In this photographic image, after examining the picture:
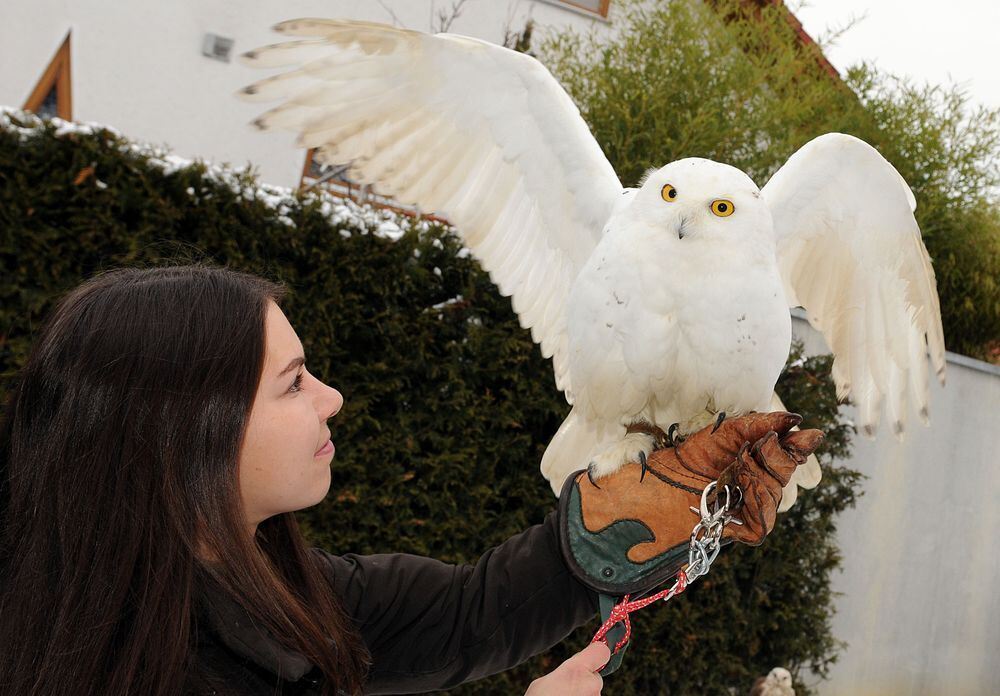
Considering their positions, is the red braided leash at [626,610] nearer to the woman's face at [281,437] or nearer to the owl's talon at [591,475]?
the owl's talon at [591,475]

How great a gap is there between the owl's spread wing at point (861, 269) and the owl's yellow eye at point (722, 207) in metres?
0.34

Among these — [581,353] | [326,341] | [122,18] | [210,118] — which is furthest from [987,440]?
[122,18]

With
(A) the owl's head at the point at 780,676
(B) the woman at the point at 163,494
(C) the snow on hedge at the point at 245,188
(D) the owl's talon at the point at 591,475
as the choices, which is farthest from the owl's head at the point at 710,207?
(A) the owl's head at the point at 780,676

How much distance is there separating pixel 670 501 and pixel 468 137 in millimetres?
892

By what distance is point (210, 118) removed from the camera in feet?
18.3

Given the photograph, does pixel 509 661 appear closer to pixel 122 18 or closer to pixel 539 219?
pixel 539 219

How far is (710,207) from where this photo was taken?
142 cm

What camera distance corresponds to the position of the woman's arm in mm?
1332

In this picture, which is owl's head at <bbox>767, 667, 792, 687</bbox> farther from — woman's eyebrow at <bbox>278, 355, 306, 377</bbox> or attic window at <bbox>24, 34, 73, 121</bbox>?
attic window at <bbox>24, 34, 73, 121</bbox>

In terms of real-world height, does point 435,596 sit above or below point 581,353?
below

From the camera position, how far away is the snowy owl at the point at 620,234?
1.44 m

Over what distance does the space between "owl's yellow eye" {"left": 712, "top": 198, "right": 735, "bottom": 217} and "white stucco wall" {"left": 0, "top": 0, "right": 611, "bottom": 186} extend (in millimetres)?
4290

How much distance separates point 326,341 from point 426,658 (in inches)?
58.7

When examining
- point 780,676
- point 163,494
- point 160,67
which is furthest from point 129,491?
point 160,67
